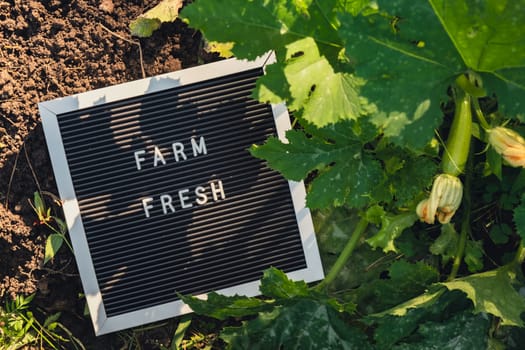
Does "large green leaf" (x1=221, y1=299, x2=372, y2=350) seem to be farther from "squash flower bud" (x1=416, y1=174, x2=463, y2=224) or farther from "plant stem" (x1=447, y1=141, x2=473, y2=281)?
"squash flower bud" (x1=416, y1=174, x2=463, y2=224)

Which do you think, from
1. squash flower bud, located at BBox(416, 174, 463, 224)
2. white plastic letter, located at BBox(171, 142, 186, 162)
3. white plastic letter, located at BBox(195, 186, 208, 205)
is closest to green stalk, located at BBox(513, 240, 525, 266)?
squash flower bud, located at BBox(416, 174, 463, 224)

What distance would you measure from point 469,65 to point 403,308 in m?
0.81

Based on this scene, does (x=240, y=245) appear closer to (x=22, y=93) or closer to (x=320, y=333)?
(x=320, y=333)

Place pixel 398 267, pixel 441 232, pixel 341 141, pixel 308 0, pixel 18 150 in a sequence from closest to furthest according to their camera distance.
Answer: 1. pixel 308 0
2. pixel 341 141
3. pixel 398 267
4. pixel 441 232
5. pixel 18 150

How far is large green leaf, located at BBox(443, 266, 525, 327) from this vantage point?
2020mm

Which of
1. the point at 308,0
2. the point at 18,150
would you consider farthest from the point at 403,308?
the point at 18,150

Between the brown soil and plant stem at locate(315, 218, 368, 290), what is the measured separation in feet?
2.90

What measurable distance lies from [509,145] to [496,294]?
0.55m

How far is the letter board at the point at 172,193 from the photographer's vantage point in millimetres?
2414

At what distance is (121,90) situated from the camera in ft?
7.93

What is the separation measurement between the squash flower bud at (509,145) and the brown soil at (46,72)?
3.80 ft

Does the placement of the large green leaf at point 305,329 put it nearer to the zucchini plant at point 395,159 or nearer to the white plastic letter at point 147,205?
the zucchini plant at point 395,159

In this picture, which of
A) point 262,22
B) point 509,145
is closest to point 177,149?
point 262,22

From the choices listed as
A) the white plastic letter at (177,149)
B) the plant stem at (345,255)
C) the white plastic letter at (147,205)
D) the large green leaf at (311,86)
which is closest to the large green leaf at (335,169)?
the large green leaf at (311,86)
